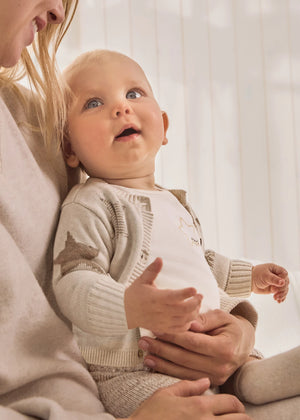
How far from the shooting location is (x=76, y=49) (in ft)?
7.85

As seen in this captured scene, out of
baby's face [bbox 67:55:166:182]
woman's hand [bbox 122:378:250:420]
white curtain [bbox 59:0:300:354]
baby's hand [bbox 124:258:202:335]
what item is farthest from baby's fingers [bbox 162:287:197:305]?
white curtain [bbox 59:0:300:354]

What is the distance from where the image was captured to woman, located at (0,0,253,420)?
821mm

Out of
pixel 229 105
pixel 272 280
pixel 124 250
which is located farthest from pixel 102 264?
pixel 229 105

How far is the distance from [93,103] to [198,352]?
1.62 feet

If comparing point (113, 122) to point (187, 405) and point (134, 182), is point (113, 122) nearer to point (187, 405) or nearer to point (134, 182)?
point (134, 182)

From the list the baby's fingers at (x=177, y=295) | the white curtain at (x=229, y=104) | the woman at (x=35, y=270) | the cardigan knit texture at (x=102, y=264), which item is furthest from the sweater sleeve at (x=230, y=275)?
the white curtain at (x=229, y=104)

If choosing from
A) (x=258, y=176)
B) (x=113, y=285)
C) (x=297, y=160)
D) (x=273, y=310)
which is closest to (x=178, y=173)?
(x=258, y=176)

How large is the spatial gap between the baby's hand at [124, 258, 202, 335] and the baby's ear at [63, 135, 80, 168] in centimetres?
39

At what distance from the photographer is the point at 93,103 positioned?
114 centimetres

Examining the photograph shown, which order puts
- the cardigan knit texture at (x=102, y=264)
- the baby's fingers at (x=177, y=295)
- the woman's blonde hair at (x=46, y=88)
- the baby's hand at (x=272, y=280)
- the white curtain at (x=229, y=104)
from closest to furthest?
the baby's fingers at (x=177, y=295), the cardigan knit texture at (x=102, y=264), the woman's blonde hair at (x=46, y=88), the baby's hand at (x=272, y=280), the white curtain at (x=229, y=104)

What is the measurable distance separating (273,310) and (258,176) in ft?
3.38

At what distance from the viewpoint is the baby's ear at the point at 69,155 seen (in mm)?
1171

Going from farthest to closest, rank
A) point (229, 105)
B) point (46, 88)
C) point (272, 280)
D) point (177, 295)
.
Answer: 1. point (229, 105)
2. point (272, 280)
3. point (46, 88)
4. point (177, 295)

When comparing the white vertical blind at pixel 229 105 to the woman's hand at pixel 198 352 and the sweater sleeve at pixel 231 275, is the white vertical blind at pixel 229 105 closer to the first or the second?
the sweater sleeve at pixel 231 275
